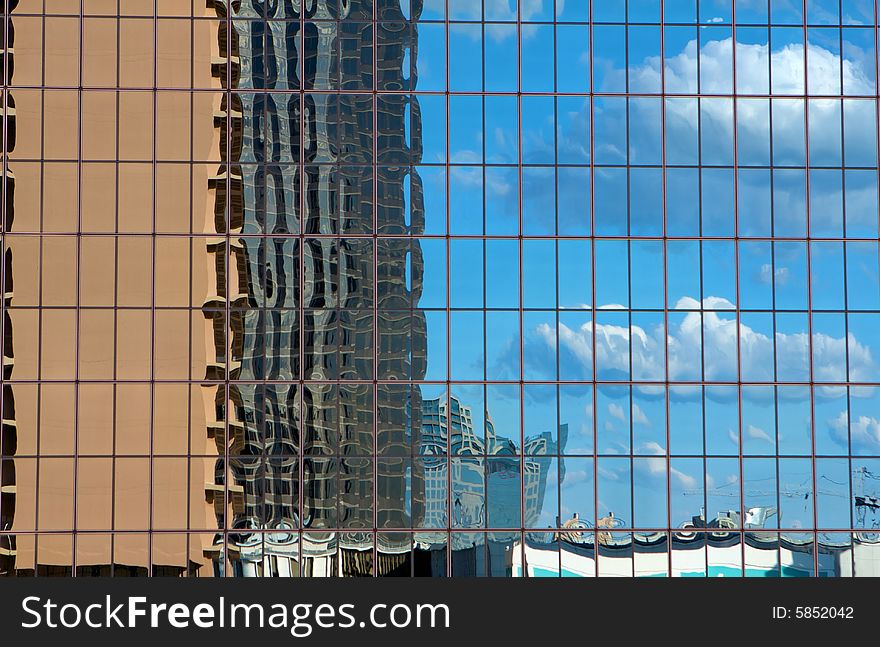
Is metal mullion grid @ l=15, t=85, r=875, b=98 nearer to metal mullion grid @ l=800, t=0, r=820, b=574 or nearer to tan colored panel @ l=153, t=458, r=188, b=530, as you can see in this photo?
metal mullion grid @ l=800, t=0, r=820, b=574

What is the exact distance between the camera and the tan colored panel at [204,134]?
21.7 metres

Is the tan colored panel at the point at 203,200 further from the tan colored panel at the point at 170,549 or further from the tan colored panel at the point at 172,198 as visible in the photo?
the tan colored panel at the point at 170,549

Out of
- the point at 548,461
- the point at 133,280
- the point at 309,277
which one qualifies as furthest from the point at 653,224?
the point at 133,280

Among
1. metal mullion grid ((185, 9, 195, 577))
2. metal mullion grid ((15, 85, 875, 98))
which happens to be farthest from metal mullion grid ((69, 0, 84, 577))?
metal mullion grid ((185, 9, 195, 577))

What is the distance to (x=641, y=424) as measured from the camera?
21672mm

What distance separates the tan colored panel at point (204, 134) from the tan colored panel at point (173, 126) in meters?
0.16

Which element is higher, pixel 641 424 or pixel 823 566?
pixel 641 424

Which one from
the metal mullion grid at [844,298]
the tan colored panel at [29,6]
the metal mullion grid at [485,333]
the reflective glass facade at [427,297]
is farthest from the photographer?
the tan colored panel at [29,6]

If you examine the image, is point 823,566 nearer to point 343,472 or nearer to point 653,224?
point 653,224

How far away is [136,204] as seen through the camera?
70.9 feet

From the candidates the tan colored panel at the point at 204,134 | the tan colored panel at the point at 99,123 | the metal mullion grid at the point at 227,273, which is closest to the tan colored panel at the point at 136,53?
the tan colored panel at the point at 99,123

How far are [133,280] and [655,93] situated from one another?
12.7m

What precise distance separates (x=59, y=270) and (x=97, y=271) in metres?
0.85

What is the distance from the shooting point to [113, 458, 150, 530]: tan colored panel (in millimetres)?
21172
